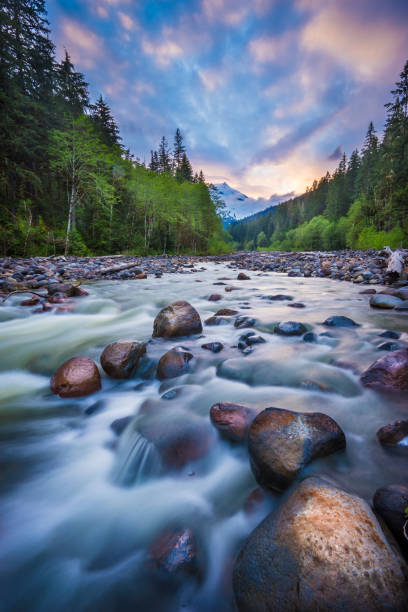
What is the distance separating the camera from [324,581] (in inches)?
32.9

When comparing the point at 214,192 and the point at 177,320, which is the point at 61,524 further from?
the point at 214,192

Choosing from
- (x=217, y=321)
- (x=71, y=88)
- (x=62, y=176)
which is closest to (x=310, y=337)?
(x=217, y=321)

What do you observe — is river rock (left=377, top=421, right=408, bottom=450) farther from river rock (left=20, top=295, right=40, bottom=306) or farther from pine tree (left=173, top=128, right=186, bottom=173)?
pine tree (left=173, top=128, right=186, bottom=173)

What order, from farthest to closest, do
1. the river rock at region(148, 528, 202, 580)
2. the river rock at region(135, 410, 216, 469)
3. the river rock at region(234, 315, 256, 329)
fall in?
1. the river rock at region(234, 315, 256, 329)
2. the river rock at region(135, 410, 216, 469)
3. the river rock at region(148, 528, 202, 580)

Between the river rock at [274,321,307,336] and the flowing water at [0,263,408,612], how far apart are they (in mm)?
279

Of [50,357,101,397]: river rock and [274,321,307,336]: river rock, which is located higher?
[274,321,307,336]: river rock

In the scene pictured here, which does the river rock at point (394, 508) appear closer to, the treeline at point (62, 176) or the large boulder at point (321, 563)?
the large boulder at point (321, 563)

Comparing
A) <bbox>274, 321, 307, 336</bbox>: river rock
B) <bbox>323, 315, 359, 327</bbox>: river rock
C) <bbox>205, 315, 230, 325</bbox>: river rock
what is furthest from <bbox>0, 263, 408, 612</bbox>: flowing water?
<bbox>205, 315, 230, 325</bbox>: river rock

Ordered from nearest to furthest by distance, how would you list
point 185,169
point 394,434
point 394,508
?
point 394,508
point 394,434
point 185,169

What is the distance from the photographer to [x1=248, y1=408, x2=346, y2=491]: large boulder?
4.53ft

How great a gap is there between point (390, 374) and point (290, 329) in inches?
62.2

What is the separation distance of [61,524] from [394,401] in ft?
7.59

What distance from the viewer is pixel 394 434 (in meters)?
1.58

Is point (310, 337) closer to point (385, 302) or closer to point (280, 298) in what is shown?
point (385, 302)
